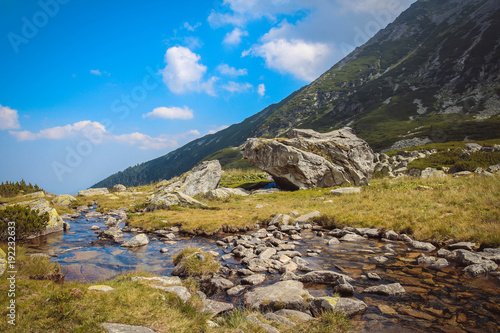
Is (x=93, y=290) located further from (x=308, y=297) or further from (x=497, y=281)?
(x=497, y=281)

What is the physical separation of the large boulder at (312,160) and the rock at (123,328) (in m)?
29.2

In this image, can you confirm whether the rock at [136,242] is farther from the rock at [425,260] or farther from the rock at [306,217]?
the rock at [425,260]

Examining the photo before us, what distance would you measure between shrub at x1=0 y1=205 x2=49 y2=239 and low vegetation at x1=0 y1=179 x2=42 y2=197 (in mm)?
25781

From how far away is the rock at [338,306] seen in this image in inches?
222

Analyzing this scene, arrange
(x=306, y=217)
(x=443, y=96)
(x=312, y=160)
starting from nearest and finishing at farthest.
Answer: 1. (x=306, y=217)
2. (x=312, y=160)
3. (x=443, y=96)

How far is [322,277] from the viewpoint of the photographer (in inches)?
310

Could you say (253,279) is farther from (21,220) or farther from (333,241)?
(21,220)

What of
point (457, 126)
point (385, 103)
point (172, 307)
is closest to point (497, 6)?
point (385, 103)

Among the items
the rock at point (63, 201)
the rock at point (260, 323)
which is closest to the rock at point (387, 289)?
the rock at point (260, 323)

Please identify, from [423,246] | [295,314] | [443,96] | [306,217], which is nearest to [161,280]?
[295,314]

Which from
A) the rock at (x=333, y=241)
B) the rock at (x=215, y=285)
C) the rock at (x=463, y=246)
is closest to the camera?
the rock at (x=215, y=285)

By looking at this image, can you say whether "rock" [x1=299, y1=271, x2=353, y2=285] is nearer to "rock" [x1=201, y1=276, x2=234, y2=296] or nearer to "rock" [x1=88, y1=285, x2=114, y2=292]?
"rock" [x1=201, y1=276, x2=234, y2=296]

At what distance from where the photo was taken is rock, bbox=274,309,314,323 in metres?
5.48

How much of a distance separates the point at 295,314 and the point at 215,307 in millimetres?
2040
